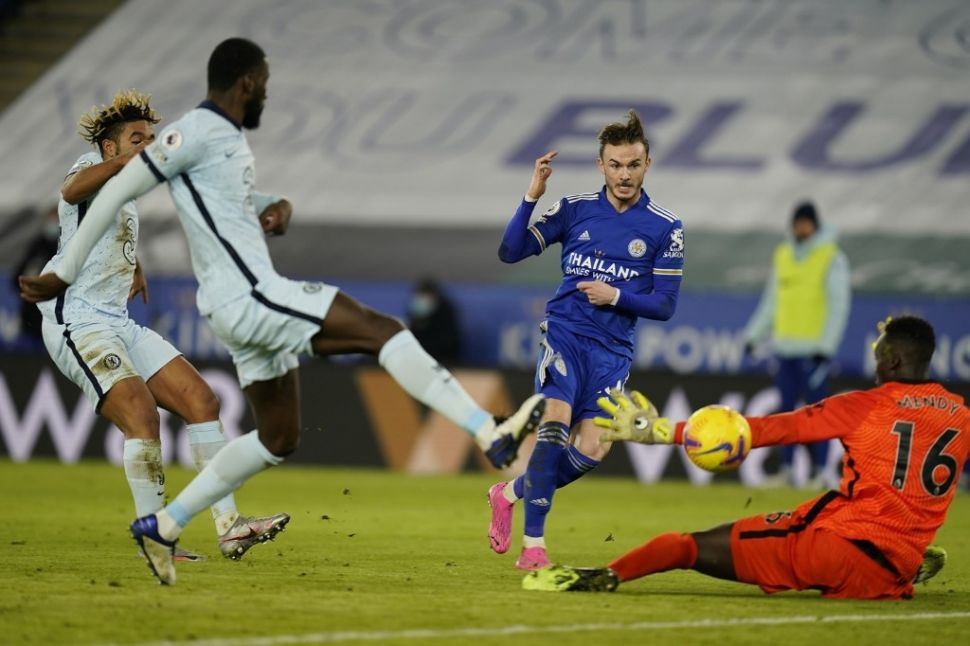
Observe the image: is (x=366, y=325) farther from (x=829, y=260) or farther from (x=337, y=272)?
(x=337, y=272)

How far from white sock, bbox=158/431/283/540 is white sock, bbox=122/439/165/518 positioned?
1086mm

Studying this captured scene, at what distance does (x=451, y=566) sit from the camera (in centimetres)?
770

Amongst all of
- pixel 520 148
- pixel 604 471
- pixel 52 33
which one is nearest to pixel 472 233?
pixel 520 148

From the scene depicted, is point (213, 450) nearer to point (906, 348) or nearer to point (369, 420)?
point (906, 348)

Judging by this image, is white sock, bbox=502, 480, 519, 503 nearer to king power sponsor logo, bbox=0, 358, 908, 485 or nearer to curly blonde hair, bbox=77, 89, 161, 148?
curly blonde hair, bbox=77, 89, 161, 148

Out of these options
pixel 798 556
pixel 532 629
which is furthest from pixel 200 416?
pixel 798 556

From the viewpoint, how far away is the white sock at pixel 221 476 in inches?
252

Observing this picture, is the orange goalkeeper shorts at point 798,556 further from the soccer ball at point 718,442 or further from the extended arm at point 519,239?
the extended arm at point 519,239

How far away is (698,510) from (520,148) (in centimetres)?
1009

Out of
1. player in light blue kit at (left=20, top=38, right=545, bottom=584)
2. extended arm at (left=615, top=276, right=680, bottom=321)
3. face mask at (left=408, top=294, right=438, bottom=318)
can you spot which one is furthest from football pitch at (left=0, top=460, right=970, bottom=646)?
face mask at (left=408, top=294, right=438, bottom=318)

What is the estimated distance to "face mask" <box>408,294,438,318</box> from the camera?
700 inches

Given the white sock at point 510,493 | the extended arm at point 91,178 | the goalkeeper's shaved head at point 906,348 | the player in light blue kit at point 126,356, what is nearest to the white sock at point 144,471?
the player in light blue kit at point 126,356

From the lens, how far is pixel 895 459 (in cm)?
622

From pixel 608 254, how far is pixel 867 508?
1.97 meters
